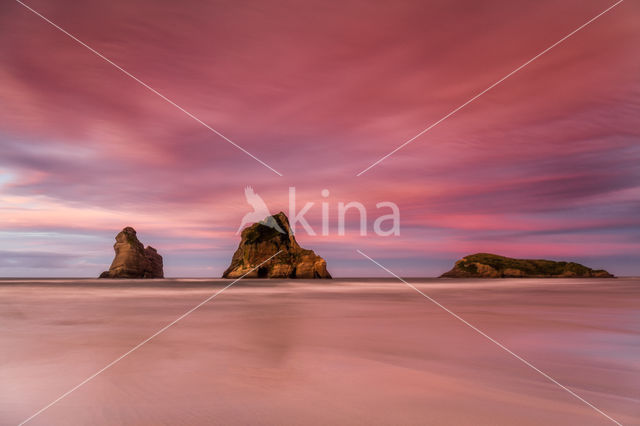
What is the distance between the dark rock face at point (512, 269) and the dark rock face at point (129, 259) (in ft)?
427

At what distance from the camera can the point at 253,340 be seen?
32.7 feet

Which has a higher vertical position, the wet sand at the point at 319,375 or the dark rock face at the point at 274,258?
the dark rock face at the point at 274,258

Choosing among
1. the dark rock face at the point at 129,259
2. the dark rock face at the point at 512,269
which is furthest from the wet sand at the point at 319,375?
the dark rock face at the point at 512,269

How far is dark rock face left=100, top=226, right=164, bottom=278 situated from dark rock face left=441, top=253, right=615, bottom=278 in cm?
13020

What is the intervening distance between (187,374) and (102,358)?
8.02 ft

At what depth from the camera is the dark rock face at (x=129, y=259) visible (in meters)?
134

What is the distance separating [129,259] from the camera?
135375 mm

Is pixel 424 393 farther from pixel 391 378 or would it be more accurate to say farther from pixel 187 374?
pixel 187 374

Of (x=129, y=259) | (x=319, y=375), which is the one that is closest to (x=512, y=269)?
(x=129, y=259)

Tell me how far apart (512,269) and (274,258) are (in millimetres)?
120744

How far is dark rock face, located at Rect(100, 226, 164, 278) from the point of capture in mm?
133500

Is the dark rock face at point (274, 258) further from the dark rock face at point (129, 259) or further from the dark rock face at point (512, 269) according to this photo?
the dark rock face at point (512, 269)

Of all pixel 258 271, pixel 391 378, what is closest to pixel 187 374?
pixel 391 378

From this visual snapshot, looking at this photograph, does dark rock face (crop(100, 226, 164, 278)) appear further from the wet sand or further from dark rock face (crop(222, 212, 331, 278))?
the wet sand
